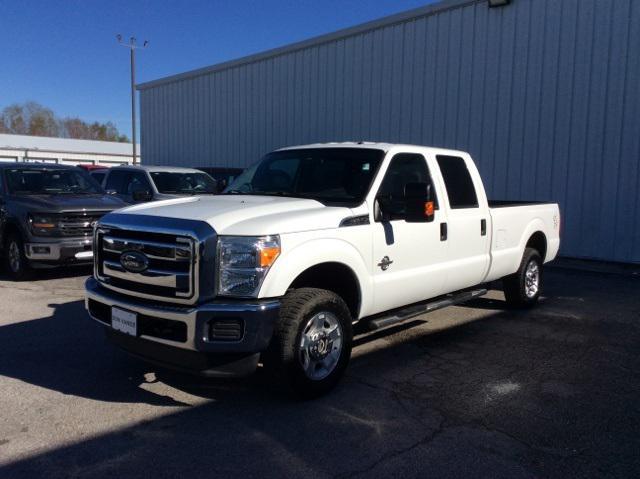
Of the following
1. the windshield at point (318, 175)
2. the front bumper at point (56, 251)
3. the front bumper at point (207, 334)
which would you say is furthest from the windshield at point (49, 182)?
the front bumper at point (207, 334)

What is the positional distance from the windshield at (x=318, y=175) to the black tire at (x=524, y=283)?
3078 mm

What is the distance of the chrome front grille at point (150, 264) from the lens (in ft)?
12.7

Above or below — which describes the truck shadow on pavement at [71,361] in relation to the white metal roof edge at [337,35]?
below

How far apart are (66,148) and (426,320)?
6141cm

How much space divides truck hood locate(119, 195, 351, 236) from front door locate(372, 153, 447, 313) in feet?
1.61

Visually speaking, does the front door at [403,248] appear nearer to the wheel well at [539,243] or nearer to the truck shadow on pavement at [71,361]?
the truck shadow on pavement at [71,361]

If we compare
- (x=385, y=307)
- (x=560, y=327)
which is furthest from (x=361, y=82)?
(x=385, y=307)

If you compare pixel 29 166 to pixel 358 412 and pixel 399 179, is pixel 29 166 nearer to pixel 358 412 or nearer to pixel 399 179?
pixel 399 179

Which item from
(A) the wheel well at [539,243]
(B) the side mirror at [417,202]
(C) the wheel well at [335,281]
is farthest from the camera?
(A) the wheel well at [539,243]

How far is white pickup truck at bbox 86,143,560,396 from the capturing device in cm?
385

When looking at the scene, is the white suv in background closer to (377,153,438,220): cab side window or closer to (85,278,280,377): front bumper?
(377,153,438,220): cab side window

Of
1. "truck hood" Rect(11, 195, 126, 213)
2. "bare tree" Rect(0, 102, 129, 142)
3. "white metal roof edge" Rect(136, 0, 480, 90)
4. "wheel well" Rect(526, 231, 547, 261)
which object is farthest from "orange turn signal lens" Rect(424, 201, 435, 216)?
"bare tree" Rect(0, 102, 129, 142)

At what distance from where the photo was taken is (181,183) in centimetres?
1188

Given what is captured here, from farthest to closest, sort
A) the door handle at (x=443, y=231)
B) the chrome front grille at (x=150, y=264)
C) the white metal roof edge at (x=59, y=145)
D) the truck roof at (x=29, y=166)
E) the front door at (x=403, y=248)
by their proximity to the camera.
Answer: the white metal roof edge at (x=59, y=145)
the truck roof at (x=29, y=166)
the door handle at (x=443, y=231)
the front door at (x=403, y=248)
the chrome front grille at (x=150, y=264)
